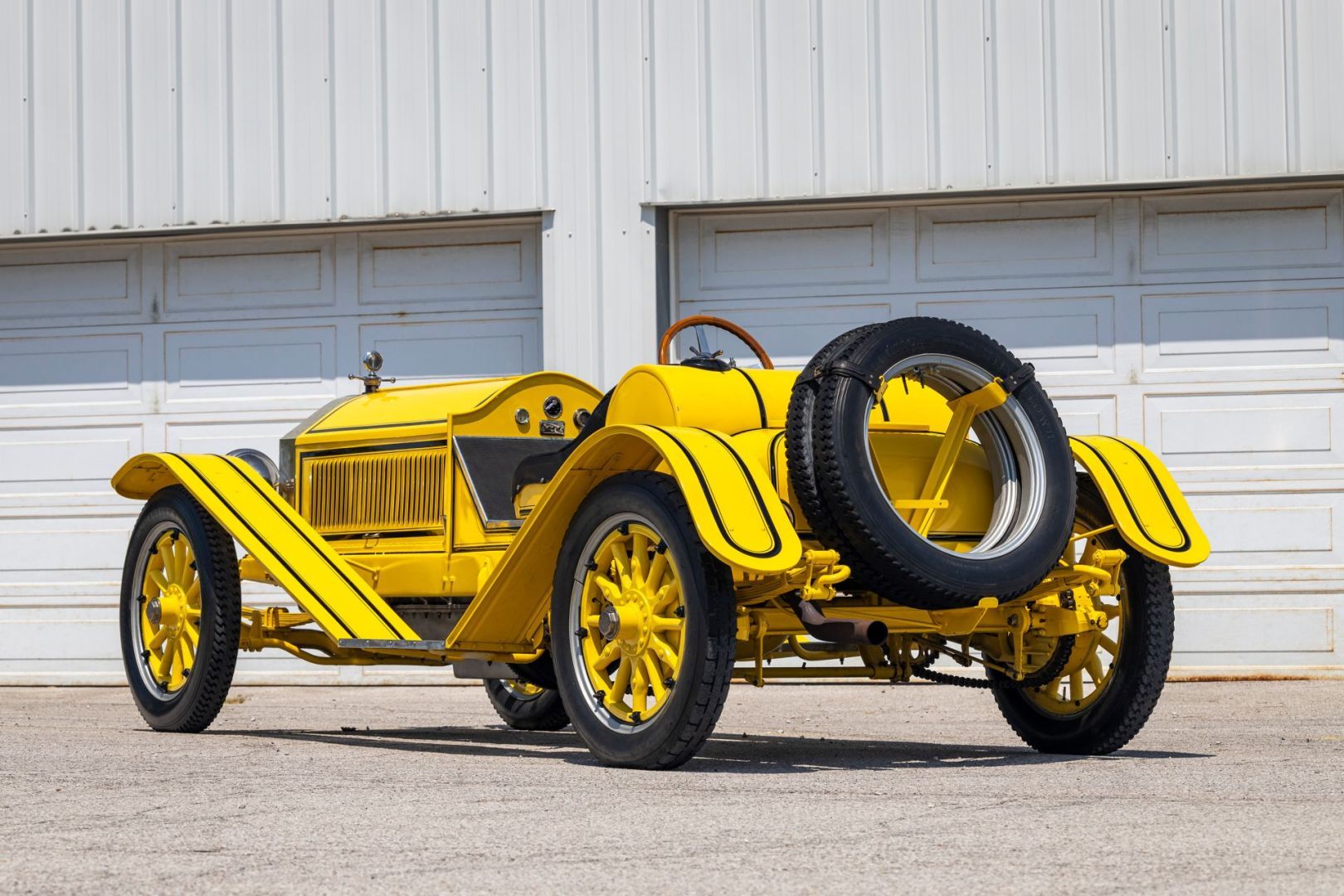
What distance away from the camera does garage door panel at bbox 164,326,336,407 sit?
1191 centimetres

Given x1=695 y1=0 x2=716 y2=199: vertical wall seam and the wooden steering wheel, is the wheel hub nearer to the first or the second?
the wooden steering wheel

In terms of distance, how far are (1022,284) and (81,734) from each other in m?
6.21

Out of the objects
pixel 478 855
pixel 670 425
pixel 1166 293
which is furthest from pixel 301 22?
pixel 478 855

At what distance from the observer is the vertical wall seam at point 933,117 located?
1113 centimetres

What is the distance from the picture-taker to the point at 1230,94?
10898mm

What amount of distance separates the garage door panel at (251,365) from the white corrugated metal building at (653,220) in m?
0.02

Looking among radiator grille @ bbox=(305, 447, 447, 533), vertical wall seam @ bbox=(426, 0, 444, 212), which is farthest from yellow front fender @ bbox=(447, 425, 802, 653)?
vertical wall seam @ bbox=(426, 0, 444, 212)

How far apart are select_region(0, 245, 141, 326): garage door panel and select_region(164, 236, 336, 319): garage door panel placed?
30cm

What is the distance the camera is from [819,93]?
1126 cm

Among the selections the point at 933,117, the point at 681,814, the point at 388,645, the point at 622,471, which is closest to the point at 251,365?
the point at 933,117

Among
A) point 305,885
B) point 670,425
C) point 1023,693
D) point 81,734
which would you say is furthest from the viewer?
point 81,734

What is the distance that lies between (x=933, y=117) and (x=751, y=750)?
564 centimetres

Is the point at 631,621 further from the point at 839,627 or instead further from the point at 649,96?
the point at 649,96

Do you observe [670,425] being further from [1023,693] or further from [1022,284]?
[1022,284]
